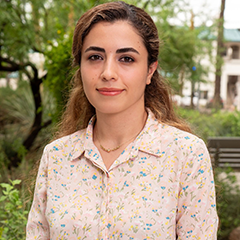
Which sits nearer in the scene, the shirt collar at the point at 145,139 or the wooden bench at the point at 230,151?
the shirt collar at the point at 145,139

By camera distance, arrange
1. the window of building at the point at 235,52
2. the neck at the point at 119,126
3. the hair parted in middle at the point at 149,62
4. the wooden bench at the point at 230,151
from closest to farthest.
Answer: the hair parted in middle at the point at 149,62 < the neck at the point at 119,126 < the wooden bench at the point at 230,151 < the window of building at the point at 235,52

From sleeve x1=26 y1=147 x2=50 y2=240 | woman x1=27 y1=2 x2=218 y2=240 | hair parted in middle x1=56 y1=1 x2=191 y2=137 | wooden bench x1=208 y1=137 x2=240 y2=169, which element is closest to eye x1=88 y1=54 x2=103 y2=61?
woman x1=27 y1=2 x2=218 y2=240

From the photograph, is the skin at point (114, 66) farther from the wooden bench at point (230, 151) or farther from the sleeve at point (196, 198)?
the wooden bench at point (230, 151)

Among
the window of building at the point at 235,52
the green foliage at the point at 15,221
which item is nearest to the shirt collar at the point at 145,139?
the green foliage at the point at 15,221

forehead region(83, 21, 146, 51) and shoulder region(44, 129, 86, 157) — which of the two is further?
shoulder region(44, 129, 86, 157)

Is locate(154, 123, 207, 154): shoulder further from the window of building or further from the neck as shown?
the window of building

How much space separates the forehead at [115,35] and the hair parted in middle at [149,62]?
0.02 meters

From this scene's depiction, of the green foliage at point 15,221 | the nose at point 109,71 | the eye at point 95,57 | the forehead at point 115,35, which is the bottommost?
the green foliage at point 15,221

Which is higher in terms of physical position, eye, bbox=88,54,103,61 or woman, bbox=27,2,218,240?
eye, bbox=88,54,103,61

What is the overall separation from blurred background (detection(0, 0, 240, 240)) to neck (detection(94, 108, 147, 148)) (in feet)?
1.83

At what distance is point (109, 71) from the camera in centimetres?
160

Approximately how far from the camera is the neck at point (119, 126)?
70.4 inches

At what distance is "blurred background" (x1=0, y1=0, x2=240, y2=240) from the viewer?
3498mm

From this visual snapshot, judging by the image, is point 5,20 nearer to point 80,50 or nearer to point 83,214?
point 80,50
